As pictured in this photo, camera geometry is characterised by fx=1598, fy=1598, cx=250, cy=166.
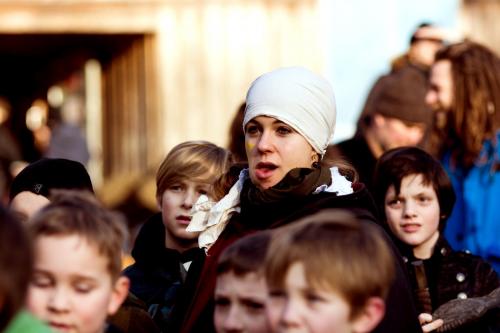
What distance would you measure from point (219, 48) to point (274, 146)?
1271 cm

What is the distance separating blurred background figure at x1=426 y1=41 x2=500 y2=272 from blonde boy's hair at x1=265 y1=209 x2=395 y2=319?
12.4 feet

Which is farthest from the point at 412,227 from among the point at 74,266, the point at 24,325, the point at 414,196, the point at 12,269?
the point at 12,269

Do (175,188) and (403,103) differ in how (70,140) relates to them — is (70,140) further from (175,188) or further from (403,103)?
(175,188)

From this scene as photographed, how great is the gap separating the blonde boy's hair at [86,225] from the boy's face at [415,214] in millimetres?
2348

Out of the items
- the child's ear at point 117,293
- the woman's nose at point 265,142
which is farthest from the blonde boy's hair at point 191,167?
the child's ear at point 117,293

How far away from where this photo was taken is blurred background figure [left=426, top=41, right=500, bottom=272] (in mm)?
9266

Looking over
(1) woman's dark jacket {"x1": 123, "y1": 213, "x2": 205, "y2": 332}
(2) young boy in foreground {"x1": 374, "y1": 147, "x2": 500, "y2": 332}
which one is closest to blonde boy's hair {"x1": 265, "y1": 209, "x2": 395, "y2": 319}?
(2) young boy in foreground {"x1": 374, "y1": 147, "x2": 500, "y2": 332}

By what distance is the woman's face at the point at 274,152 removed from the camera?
6781 mm

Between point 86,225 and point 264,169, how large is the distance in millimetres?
1288

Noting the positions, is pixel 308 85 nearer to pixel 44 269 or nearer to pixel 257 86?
pixel 257 86

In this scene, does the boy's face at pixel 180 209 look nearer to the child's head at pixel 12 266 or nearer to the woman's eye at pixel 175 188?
the woman's eye at pixel 175 188

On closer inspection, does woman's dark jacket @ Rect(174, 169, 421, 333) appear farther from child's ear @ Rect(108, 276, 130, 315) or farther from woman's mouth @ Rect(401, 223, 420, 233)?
woman's mouth @ Rect(401, 223, 420, 233)

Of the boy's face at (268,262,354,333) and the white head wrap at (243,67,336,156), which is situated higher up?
the white head wrap at (243,67,336,156)

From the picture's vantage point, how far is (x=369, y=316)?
549 cm
